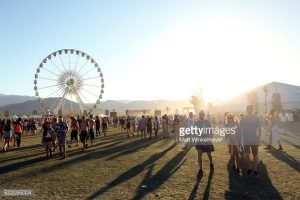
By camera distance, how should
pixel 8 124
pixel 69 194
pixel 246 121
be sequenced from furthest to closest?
1. pixel 8 124
2. pixel 246 121
3. pixel 69 194

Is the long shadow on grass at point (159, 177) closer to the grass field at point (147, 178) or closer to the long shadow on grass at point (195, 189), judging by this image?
the grass field at point (147, 178)

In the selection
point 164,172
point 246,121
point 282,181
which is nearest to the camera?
point 282,181

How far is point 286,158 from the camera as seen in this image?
15.0 metres

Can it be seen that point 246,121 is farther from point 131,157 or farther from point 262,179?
point 131,157

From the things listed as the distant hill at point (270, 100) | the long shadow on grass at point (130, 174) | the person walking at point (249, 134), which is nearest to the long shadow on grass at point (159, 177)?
the long shadow on grass at point (130, 174)

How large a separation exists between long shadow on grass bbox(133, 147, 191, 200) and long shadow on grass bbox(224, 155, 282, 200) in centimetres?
198

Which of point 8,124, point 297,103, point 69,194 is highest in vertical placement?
→ point 297,103

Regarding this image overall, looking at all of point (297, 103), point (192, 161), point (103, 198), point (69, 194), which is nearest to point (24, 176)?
point (69, 194)

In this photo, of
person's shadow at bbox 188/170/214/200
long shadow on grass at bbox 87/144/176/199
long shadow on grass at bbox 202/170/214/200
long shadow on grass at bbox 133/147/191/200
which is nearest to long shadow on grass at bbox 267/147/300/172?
long shadow on grass at bbox 202/170/214/200

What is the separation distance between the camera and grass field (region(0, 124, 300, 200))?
9312mm

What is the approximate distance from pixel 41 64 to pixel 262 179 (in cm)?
4364

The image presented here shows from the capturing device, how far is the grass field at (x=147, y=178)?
9312 millimetres

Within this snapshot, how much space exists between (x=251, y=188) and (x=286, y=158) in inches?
239

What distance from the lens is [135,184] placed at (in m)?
10.6
